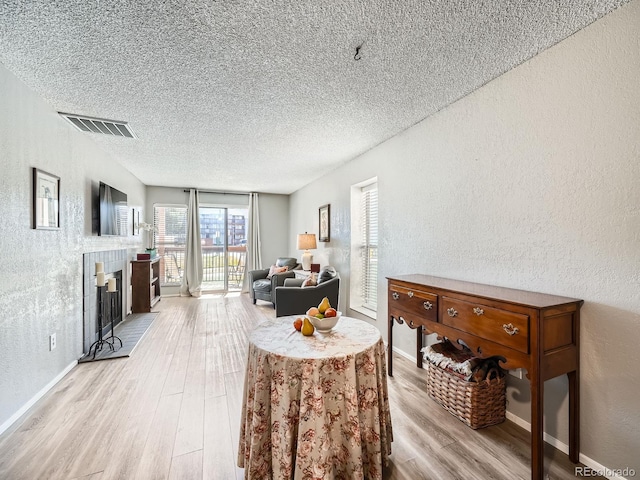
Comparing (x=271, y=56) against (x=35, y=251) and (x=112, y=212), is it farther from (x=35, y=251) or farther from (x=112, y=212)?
(x=112, y=212)

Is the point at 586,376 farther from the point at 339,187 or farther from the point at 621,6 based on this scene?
the point at 339,187

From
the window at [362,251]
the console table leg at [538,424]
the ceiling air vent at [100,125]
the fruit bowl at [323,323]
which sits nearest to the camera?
the console table leg at [538,424]

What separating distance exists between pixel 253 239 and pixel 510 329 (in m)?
6.08

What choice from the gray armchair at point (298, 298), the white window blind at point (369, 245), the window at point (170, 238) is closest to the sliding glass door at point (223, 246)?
the window at point (170, 238)

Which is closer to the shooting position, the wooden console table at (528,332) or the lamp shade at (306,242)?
the wooden console table at (528,332)

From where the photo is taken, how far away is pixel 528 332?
57.8 inches

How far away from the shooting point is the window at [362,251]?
13.3 ft

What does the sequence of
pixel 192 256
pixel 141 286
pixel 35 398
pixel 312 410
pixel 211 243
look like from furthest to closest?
pixel 211 243 < pixel 192 256 < pixel 141 286 < pixel 35 398 < pixel 312 410

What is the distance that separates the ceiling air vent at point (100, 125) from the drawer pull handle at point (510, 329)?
144 inches

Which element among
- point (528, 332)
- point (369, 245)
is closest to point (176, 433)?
point (528, 332)

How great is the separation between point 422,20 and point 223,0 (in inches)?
40.4

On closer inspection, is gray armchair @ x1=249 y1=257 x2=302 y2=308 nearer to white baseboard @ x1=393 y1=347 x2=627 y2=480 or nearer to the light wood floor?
the light wood floor

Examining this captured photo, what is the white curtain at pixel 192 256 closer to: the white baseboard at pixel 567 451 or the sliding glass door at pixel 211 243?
the sliding glass door at pixel 211 243

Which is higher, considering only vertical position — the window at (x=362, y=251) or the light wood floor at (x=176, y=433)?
the window at (x=362, y=251)
